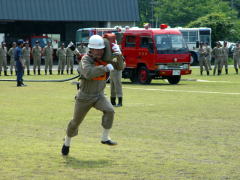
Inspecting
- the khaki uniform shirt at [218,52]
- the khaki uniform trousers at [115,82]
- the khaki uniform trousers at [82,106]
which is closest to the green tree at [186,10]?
the khaki uniform shirt at [218,52]

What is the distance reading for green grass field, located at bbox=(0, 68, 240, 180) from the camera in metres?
8.57

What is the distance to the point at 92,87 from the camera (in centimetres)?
973

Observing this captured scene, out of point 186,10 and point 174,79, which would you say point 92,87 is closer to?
point 174,79

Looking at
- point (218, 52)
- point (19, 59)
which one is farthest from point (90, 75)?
point (218, 52)

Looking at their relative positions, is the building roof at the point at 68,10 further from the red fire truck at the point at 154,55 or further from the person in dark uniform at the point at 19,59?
the person in dark uniform at the point at 19,59

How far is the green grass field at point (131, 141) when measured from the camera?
8570mm

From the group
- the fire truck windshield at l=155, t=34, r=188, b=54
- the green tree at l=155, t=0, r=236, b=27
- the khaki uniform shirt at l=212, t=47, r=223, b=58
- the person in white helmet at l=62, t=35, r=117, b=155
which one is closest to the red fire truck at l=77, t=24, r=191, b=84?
the fire truck windshield at l=155, t=34, r=188, b=54

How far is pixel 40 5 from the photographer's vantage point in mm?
57781

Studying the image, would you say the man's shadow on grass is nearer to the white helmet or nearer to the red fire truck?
the white helmet

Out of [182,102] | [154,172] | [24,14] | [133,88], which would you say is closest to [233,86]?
[133,88]

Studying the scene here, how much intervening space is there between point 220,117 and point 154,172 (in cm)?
675

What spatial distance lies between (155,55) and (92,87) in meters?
18.2

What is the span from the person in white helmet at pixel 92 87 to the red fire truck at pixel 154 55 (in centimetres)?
1789

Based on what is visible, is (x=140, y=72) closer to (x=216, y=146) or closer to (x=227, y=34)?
(x=216, y=146)
